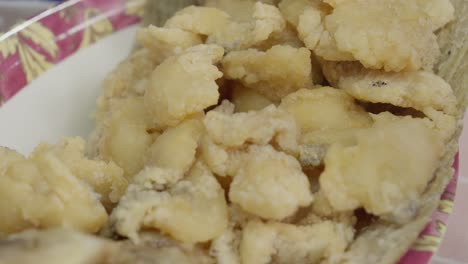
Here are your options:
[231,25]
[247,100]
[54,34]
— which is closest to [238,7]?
[231,25]

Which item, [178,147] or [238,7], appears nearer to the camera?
[178,147]

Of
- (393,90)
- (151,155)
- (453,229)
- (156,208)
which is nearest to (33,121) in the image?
(151,155)

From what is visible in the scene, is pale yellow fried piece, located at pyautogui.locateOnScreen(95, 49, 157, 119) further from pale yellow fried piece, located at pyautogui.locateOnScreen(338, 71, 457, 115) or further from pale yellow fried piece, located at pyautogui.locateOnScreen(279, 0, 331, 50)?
pale yellow fried piece, located at pyautogui.locateOnScreen(338, 71, 457, 115)

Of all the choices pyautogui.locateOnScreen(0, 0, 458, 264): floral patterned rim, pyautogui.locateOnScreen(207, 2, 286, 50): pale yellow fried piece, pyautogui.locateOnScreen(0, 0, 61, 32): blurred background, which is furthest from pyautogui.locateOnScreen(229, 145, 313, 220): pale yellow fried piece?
pyautogui.locateOnScreen(0, 0, 61, 32): blurred background

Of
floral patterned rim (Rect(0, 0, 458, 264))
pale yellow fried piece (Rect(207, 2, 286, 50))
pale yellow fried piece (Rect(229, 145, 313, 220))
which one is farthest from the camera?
floral patterned rim (Rect(0, 0, 458, 264))

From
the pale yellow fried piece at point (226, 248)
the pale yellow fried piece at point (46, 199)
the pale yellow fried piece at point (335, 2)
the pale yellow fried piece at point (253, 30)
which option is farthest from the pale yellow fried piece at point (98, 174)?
the pale yellow fried piece at point (335, 2)

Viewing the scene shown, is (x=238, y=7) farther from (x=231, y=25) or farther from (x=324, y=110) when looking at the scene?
(x=324, y=110)
